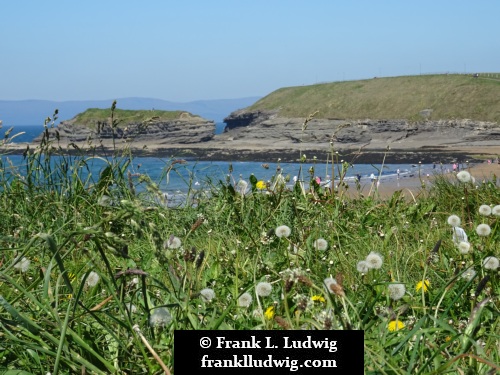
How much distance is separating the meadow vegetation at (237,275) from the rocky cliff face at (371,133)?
5701 centimetres

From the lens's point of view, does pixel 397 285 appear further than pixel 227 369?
Yes

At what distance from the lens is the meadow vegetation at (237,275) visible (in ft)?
5.86

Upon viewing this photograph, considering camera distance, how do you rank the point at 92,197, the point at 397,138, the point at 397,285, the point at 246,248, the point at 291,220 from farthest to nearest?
1. the point at 397,138
2. the point at 92,197
3. the point at 291,220
4. the point at 246,248
5. the point at 397,285

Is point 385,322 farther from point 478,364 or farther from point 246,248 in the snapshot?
point 246,248

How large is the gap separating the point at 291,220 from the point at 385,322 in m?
2.06

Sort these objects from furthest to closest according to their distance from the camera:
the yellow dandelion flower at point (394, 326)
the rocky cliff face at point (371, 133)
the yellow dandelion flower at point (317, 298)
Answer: the rocky cliff face at point (371, 133) < the yellow dandelion flower at point (317, 298) < the yellow dandelion flower at point (394, 326)

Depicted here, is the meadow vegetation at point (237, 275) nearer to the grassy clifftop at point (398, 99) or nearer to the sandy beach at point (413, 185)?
the sandy beach at point (413, 185)

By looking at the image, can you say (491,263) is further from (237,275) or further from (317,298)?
(237,275)

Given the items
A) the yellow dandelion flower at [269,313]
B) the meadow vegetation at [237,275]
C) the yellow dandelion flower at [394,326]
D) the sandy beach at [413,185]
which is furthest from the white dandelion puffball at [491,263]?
the sandy beach at [413,185]

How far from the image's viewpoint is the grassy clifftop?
74938 mm

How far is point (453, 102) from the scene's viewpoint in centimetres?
7694

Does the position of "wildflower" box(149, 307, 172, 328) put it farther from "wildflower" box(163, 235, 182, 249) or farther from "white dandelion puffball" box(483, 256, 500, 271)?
"white dandelion puffball" box(483, 256, 500, 271)

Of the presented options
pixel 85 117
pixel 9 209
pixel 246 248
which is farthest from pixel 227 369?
pixel 85 117

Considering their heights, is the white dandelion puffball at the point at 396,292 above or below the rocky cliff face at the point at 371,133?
above
